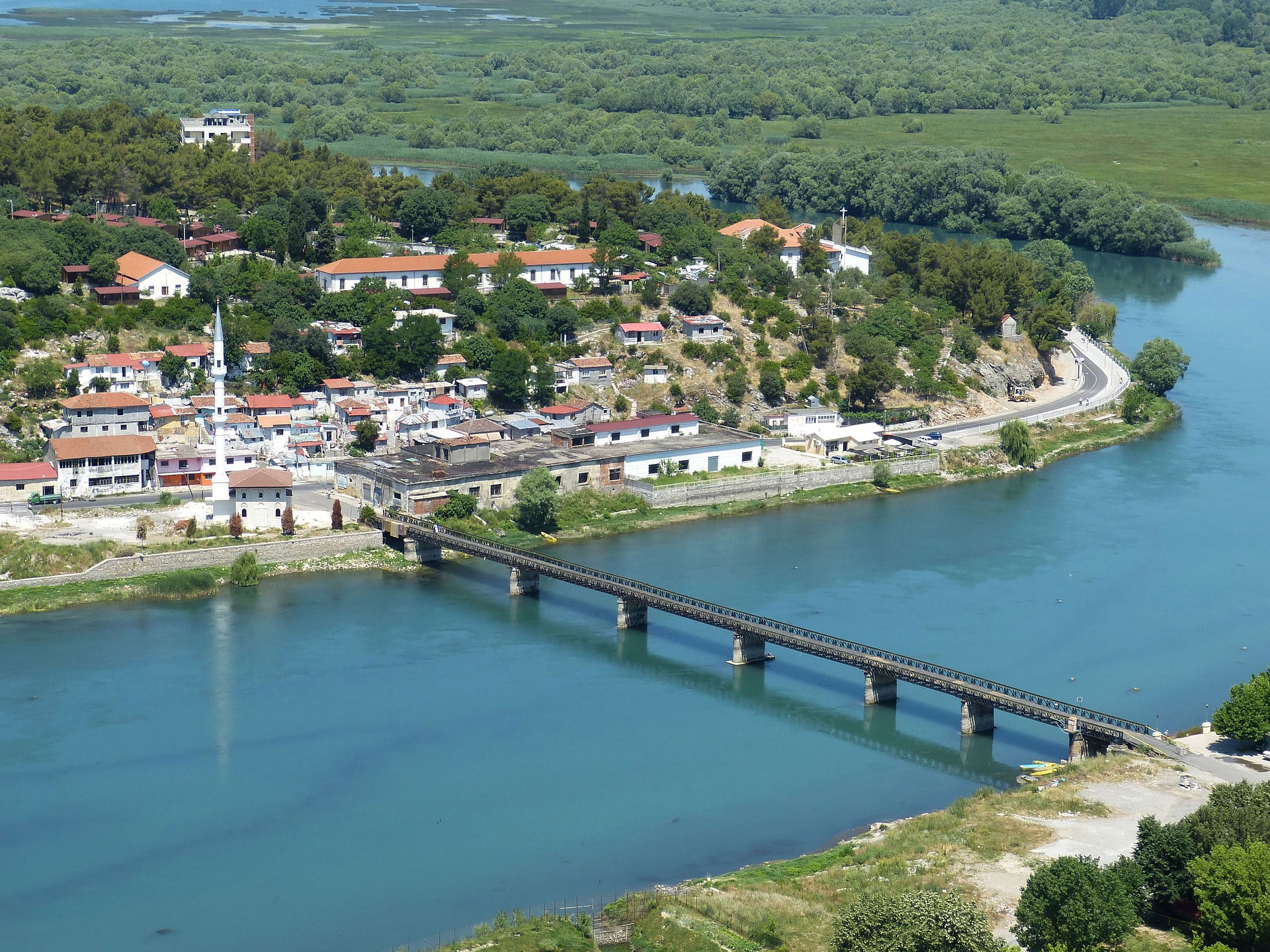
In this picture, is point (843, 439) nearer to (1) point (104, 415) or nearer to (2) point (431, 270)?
(2) point (431, 270)

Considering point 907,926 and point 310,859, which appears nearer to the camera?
point 907,926

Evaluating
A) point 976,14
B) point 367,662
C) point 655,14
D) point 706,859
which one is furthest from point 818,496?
point 655,14

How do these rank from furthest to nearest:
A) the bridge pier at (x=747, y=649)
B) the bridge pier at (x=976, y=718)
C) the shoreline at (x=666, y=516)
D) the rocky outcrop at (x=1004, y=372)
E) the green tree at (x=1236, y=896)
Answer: the rocky outcrop at (x=1004, y=372), the shoreline at (x=666, y=516), the bridge pier at (x=747, y=649), the bridge pier at (x=976, y=718), the green tree at (x=1236, y=896)

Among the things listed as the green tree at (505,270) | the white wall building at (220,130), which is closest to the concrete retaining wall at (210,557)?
the green tree at (505,270)

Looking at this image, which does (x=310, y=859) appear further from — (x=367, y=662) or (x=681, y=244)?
(x=681, y=244)

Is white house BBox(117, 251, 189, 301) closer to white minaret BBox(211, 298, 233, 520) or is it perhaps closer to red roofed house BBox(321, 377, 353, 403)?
red roofed house BBox(321, 377, 353, 403)

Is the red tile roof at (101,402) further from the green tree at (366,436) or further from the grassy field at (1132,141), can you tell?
the grassy field at (1132,141)

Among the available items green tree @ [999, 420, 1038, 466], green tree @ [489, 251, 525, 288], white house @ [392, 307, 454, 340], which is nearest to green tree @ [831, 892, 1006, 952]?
green tree @ [999, 420, 1038, 466]
